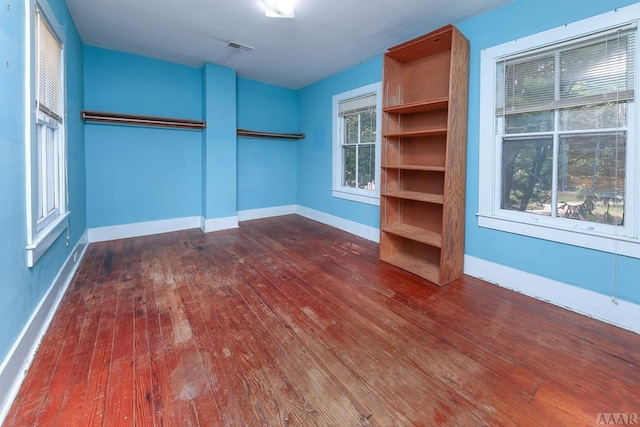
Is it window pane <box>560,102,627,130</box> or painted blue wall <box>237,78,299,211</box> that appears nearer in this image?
window pane <box>560,102,627,130</box>

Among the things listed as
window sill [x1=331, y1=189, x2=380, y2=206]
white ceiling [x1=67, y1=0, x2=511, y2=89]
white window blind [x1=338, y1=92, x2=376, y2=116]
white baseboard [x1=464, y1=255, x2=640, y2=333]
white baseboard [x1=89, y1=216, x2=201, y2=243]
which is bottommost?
white baseboard [x1=464, y1=255, x2=640, y2=333]

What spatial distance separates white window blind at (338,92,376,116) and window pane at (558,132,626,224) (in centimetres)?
238

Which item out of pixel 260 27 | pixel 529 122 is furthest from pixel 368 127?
pixel 529 122

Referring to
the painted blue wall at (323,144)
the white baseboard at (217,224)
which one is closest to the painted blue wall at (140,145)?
the white baseboard at (217,224)

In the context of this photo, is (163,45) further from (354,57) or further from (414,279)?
(414,279)

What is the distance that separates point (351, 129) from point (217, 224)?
2693mm

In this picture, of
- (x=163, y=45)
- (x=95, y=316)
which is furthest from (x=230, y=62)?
(x=95, y=316)

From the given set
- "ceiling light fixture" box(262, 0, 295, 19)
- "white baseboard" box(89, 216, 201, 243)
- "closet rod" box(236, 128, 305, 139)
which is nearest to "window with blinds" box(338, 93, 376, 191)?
"closet rod" box(236, 128, 305, 139)

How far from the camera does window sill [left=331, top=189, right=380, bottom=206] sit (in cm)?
416

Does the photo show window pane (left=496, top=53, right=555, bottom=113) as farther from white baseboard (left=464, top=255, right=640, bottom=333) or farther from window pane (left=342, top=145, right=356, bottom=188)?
window pane (left=342, top=145, right=356, bottom=188)

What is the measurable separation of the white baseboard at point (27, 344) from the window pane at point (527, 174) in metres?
3.64

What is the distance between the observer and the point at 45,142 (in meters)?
2.34

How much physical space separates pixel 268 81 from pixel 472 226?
4.31 meters

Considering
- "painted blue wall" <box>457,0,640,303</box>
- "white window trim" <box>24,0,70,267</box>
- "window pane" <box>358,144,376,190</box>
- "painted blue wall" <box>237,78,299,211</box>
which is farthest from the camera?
"painted blue wall" <box>237,78,299,211</box>
